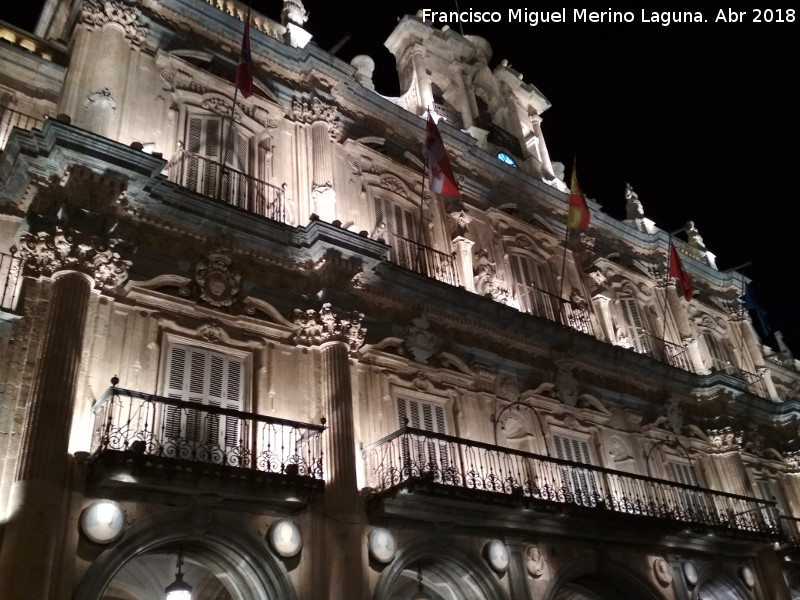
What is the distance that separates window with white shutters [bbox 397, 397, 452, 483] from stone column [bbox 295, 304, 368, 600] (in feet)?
3.77

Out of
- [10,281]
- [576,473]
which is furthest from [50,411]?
[576,473]

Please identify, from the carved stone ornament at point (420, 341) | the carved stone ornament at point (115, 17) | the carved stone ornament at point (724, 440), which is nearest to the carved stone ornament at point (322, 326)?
the carved stone ornament at point (420, 341)

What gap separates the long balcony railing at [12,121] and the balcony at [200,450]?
19.2 feet

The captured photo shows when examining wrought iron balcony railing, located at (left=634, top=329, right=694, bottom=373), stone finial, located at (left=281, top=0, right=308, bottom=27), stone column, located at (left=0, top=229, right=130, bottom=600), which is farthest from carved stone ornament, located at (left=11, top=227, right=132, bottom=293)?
wrought iron balcony railing, located at (left=634, top=329, right=694, bottom=373)

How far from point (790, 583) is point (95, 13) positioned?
23227 mm

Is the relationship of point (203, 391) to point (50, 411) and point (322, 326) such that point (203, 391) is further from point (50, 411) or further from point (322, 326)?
point (50, 411)

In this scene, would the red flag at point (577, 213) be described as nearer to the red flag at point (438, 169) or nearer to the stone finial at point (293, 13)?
the red flag at point (438, 169)

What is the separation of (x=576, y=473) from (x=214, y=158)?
11003 mm

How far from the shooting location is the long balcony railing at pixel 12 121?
1335 centimetres

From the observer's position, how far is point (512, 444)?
1706 centimetres

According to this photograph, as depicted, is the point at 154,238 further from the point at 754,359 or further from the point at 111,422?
the point at 754,359

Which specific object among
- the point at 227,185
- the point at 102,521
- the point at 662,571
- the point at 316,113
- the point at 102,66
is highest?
the point at 316,113

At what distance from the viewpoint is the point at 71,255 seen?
11633 mm

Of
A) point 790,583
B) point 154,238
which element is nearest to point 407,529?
point 154,238
